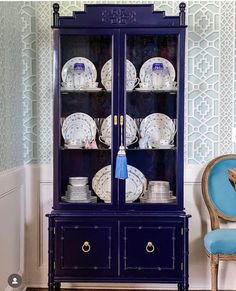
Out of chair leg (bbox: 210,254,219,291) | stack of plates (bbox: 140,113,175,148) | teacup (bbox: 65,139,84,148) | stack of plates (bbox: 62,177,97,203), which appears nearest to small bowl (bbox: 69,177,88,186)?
stack of plates (bbox: 62,177,97,203)

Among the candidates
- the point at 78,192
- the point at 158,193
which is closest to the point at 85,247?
the point at 78,192

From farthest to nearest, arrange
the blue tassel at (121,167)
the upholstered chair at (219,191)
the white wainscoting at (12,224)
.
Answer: the upholstered chair at (219,191) < the blue tassel at (121,167) < the white wainscoting at (12,224)

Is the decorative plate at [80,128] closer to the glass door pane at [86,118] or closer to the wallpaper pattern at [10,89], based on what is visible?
the glass door pane at [86,118]

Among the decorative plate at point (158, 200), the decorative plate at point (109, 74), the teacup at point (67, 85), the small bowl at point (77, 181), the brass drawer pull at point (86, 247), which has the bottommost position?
the brass drawer pull at point (86, 247)

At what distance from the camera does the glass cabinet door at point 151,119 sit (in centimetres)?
270

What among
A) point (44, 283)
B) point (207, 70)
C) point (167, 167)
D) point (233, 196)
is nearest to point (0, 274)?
point (44, 283)

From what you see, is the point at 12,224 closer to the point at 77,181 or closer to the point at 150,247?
the point at 77,181

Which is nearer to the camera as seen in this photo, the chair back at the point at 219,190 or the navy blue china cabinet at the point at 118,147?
the navy blue china cabinet at the point at 118,147

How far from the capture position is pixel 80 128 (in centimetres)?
280

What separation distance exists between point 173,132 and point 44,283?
1.50 meters

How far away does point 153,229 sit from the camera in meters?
2.62

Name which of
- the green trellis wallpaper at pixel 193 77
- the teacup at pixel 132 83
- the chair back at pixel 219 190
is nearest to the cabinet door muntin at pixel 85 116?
the teacup at pixel 132 83

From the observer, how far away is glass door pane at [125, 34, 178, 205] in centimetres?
271

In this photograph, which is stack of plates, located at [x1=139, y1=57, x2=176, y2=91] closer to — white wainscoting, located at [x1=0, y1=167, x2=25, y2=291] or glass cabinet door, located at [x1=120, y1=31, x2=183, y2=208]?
glass cabinet door, located at [x1=120, y1=31, x2=183, y2=208]
